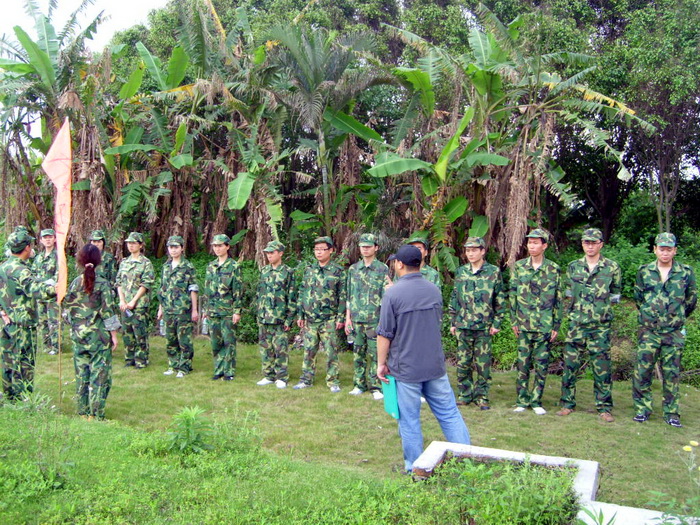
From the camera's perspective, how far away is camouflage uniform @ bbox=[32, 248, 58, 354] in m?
8.84

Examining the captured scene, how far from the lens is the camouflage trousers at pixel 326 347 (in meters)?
7.80

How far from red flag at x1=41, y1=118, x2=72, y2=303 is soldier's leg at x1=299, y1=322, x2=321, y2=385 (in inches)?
116

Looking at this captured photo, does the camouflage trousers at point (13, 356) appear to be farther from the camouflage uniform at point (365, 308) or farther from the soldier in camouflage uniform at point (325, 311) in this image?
the camouflage uniform at point (365, 308)

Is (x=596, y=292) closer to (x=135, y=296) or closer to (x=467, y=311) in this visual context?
(x=467, y=311)

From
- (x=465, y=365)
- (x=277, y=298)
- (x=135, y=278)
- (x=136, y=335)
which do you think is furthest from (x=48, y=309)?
(x=465, y=365)

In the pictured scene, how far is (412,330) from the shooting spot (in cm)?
466

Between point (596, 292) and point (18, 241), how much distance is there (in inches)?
236

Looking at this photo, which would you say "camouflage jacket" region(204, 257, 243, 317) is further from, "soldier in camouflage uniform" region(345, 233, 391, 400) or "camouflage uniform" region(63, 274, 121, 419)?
"camouflage uniform" region(63, 274, 121, 419)

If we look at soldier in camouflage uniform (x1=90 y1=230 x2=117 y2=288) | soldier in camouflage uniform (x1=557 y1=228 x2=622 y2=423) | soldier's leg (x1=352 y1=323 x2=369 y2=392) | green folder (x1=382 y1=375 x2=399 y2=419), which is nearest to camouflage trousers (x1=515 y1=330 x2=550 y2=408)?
soldier in camouflage uniform (x1=557 y1=228 x2=622 y2=423)

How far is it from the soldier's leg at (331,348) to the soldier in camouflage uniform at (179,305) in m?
1.79

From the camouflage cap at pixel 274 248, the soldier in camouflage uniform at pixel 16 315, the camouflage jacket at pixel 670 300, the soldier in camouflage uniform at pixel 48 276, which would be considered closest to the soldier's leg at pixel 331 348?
the camouflage cap at pixel 274 248

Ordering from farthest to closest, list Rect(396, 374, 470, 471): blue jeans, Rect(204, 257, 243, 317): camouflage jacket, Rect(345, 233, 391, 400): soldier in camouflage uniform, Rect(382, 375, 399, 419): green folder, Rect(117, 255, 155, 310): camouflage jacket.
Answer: Rect(117, 255, 155, 310): camouflage jacket
Rect(204, 257, 243, 317): camouflage jacket
Rect(345, 233, 391, 400): soldier in camouflage uniform
Rect(382, 375, 399, 419): green folder
Rect(396, 374, 470, 471): blue jeans

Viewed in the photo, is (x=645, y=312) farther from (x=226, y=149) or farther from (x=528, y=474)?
(x=226, y=149)

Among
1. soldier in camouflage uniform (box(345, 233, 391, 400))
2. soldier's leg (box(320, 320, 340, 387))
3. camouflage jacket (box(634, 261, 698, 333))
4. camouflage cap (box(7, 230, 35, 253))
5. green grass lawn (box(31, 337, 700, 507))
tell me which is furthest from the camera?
soldier's leg (box(320, 320, 340, 387))
